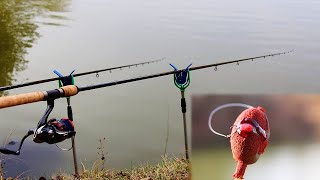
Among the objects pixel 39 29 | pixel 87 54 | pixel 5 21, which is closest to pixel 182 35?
pixel 87 54

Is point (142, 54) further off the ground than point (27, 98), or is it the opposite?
point (142, 54)

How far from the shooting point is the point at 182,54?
15.2m

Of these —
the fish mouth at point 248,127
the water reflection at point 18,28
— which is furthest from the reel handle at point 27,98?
the water reflection at point 18,28

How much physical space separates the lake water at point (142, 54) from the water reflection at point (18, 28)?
4 centimetres

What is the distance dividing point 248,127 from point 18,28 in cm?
2076

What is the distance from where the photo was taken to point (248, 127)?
1064 mm

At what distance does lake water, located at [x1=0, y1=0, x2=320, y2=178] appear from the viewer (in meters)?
9.24

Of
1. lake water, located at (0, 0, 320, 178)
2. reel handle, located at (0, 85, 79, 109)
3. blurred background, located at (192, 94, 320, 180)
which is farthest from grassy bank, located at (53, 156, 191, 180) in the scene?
blurred background, located at (192, 94, 320, 180)

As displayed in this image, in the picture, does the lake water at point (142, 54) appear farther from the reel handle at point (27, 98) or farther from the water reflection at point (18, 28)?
the reel handle at point (27, 98)

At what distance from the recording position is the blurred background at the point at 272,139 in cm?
110

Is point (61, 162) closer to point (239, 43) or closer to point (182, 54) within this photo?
point (182, 54)

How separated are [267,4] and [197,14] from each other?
6.46 meters

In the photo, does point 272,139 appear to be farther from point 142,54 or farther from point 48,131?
point 142,54

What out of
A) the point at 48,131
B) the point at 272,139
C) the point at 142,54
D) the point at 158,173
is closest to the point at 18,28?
the point at 142,54
